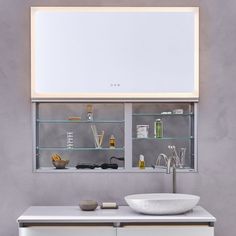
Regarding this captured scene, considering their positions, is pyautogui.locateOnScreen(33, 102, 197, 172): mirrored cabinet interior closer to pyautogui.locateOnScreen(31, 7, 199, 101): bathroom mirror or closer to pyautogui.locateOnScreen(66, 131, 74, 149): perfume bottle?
pyautogui.locateOnScreen(66, 131, 74, 149): perfume bottle

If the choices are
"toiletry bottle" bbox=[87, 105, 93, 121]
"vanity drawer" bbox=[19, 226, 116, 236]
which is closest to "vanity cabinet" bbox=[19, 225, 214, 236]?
"vanity drawer" bbox=[19, 226, 116, 236]

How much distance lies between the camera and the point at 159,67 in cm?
397

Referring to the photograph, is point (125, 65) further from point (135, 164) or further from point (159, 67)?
point (135, 164)

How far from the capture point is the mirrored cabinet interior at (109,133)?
13.5ft

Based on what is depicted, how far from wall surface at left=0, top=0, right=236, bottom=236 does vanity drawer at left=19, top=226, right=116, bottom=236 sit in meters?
0.55

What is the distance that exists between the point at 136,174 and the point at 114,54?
3.36 ft

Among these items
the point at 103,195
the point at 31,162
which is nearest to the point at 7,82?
the point at 31,162

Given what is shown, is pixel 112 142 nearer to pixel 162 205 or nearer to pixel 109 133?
pixel 109 133

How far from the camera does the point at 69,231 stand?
3.47m

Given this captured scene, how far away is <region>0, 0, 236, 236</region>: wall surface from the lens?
402cm

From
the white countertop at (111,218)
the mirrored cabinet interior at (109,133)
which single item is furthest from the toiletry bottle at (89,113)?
the white countertop at (111,218)

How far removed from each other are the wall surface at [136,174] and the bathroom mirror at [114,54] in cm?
14

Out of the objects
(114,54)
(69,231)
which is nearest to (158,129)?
(114,54)

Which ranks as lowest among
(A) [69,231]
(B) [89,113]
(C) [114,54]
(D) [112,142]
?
(A) [69,231]
